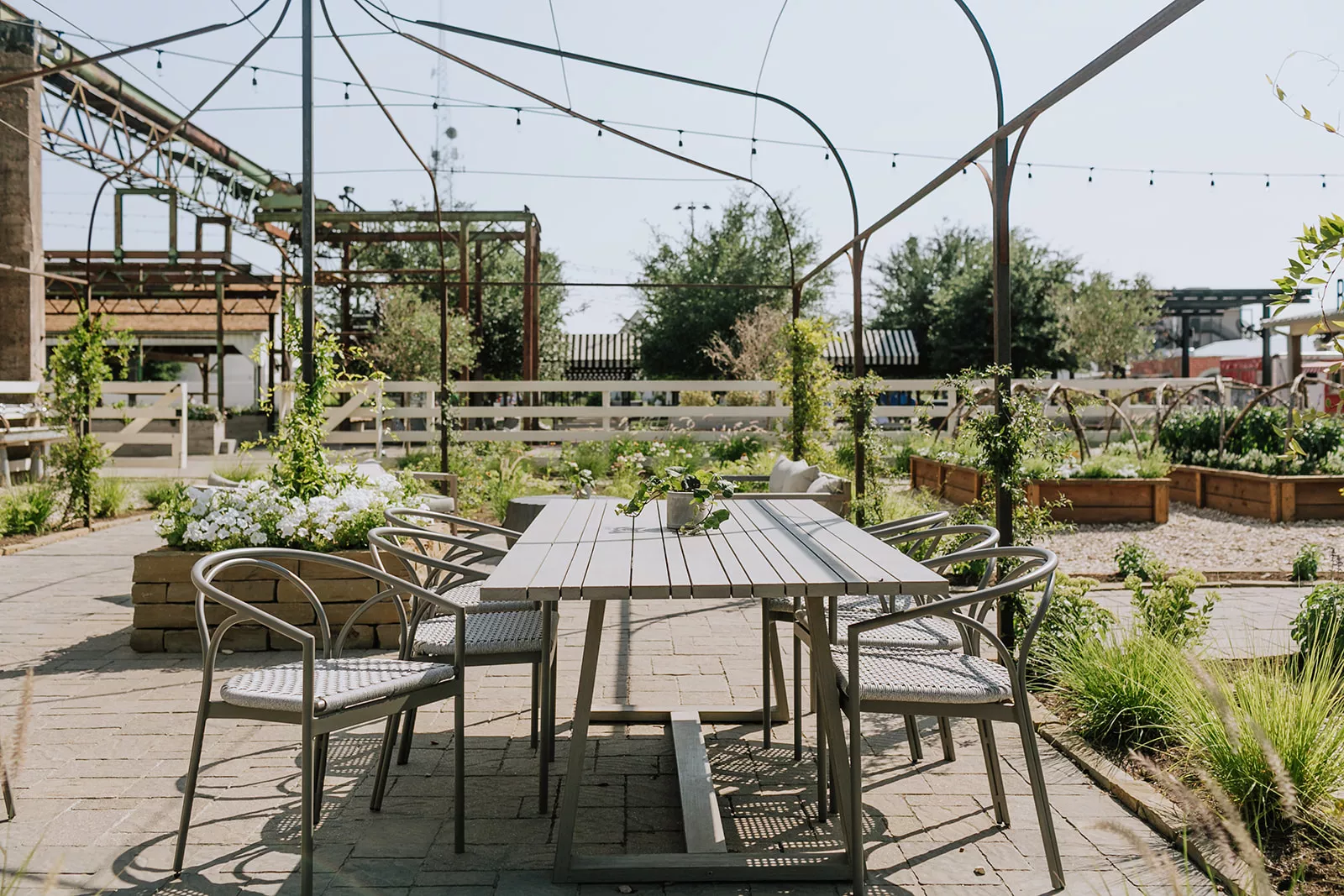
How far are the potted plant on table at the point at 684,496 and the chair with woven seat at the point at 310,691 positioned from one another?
889 millimetres

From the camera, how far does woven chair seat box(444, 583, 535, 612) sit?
3.38 m

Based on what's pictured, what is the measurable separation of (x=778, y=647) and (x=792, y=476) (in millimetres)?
2622

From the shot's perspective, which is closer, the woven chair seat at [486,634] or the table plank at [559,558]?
the table plank at [559,558]

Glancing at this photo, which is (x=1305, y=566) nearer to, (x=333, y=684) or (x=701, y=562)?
(x=701, y=562)

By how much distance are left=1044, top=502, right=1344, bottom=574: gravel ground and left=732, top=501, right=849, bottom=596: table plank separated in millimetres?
3576

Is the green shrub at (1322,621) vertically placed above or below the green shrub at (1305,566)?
above

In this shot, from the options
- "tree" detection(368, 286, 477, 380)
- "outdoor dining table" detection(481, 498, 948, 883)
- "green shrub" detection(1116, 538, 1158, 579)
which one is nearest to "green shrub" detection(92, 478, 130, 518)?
"outdoor dining table" detection(481, 498, 948, 883)

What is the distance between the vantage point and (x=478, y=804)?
2.84 metres

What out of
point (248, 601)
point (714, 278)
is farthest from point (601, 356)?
point (248, 601)

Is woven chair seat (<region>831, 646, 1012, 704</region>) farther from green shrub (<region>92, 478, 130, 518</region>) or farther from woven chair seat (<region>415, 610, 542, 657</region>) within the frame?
green shrub (<region>92, 478, 130, 518</region>)

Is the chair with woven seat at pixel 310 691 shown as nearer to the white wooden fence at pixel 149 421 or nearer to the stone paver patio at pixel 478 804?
the stone paver patio at pixel 478 804

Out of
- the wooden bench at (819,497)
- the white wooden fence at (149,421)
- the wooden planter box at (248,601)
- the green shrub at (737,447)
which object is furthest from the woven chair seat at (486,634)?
the white wooden fence at (149,421)

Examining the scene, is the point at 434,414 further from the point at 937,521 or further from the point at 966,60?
the point at 937,521

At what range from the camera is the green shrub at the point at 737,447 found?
38.4ft
